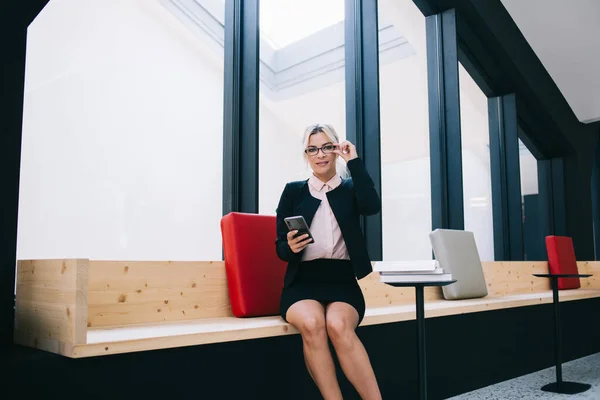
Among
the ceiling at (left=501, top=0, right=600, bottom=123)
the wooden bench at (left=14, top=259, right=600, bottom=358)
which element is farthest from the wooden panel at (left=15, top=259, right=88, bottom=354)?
the ceiling at (left=501, top=0, right=600, bottom=123)

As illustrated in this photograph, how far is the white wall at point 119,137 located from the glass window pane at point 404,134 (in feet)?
5.47

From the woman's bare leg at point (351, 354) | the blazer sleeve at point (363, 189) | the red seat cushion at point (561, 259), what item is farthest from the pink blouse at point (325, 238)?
the red seat cushion at point (561, 259)

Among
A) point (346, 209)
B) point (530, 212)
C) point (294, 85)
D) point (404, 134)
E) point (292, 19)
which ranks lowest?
point (346, 209)

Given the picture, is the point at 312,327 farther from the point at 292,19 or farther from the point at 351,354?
the point at 292,19

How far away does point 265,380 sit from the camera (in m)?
2.43

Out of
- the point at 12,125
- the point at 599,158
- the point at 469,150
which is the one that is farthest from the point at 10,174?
the point at 599,158

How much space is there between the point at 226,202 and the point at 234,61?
807mm

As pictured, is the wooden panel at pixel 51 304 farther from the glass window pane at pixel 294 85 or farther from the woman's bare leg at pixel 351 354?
the glass window pane at pixel 294 85

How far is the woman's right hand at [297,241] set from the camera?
229cm

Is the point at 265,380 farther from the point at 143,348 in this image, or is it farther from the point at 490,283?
the point at 490,283

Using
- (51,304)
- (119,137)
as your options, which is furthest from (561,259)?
(51,304)

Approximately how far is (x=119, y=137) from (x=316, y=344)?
51.1 inches

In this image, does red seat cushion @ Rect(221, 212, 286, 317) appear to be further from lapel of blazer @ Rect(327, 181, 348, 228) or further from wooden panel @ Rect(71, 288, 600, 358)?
lapel of blazer @ Rect(327, 181, 348, 228)

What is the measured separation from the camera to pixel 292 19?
3707mm
